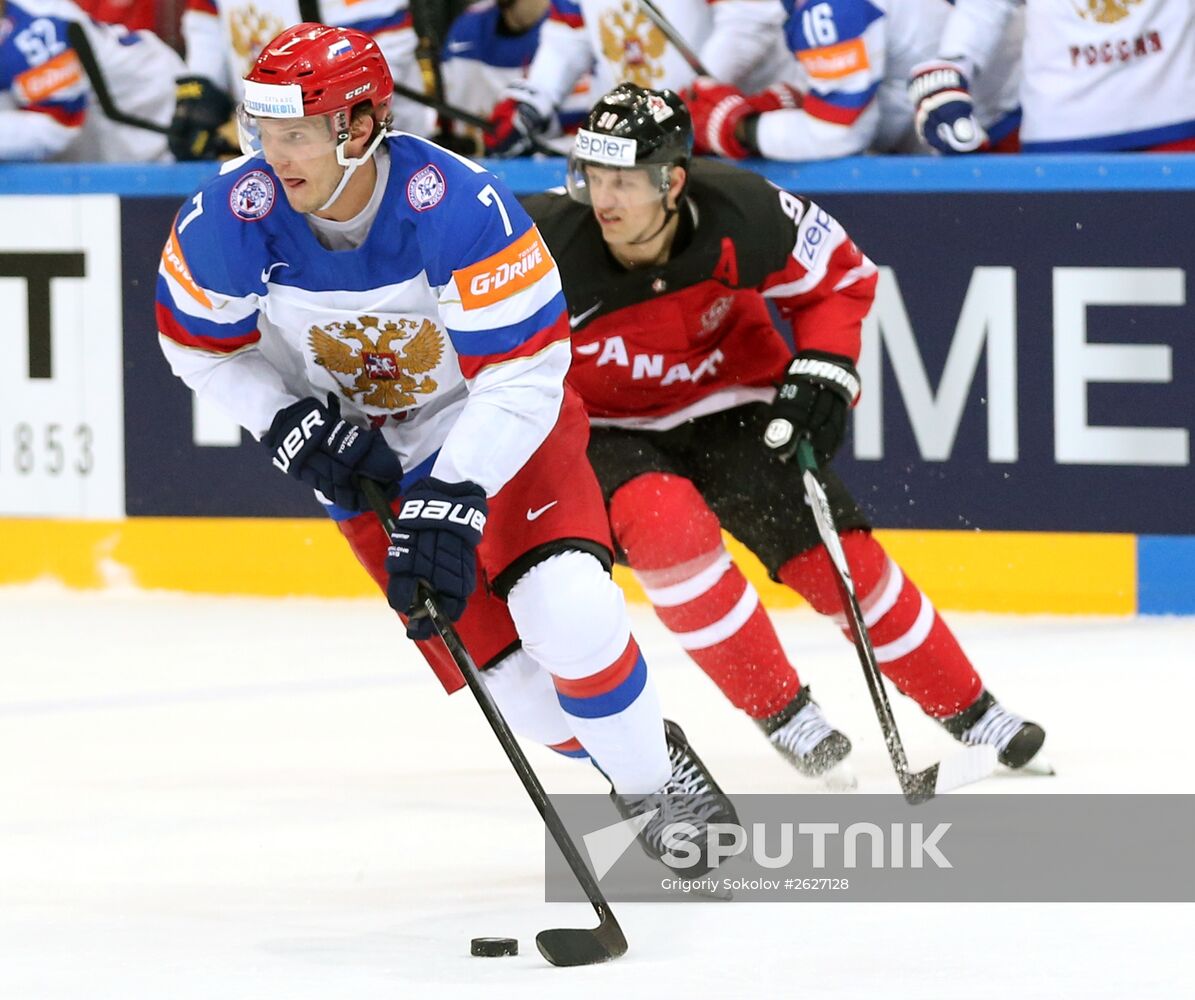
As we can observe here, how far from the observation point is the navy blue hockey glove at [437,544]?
9.63ft

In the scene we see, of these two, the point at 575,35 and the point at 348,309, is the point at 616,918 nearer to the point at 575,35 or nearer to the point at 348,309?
the point at 348,309

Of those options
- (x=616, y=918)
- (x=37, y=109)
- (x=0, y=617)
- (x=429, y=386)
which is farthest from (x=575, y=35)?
(x=616, y=918)

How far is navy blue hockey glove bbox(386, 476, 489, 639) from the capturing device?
116 inches

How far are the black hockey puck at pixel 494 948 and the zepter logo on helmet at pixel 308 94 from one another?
1.01 m

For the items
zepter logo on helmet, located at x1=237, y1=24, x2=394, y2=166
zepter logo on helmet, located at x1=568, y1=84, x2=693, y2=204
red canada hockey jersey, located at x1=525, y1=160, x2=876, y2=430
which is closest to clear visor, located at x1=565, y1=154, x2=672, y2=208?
zepter logo on helmet, located at x1=568, y1=84, x2=693, y2=204

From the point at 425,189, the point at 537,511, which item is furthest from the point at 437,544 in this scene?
the point at 425,189

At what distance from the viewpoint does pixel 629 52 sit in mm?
5609

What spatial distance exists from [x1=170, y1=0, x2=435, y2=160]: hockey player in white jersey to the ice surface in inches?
46.8

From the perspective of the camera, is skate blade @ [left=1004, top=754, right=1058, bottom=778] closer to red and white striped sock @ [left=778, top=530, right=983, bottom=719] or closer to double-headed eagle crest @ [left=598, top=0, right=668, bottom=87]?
red and white striped sock @ [left=778, top=530, right=983, bottom=719]

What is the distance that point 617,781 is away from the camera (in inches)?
129

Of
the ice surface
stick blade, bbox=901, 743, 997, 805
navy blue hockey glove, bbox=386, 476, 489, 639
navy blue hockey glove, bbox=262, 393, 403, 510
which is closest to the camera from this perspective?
the ice surface

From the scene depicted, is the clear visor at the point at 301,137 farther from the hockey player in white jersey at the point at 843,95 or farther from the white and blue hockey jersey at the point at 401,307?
the hockey player in white jersey at the point at 843,95

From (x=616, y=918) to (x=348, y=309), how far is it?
0.88m

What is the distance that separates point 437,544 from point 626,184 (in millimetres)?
1050
